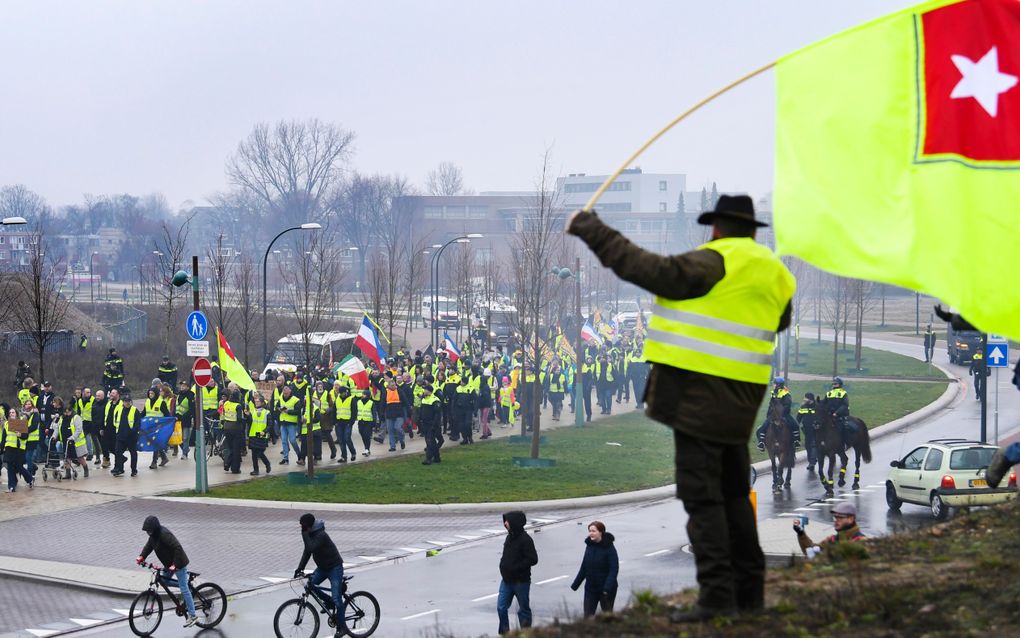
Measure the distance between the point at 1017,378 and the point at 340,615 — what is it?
8557mm

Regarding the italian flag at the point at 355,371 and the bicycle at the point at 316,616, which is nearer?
the bicycle at the point at 316,616

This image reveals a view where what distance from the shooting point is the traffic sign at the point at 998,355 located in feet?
92.2

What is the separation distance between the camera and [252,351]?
2115 inches

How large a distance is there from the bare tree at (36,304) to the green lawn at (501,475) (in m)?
10.7

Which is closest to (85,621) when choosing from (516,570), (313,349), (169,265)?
(516,570)

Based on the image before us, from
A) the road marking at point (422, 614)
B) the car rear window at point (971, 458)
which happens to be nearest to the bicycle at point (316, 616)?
the road marking at point (422, 614)

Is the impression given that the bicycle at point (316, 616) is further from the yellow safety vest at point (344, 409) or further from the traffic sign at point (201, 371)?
the yellow safety vest at point (344, 409)

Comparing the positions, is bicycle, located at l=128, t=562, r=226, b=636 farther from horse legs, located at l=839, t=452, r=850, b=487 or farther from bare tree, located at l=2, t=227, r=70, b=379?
bare tree, located at l=2, t=227, r=70, b=379

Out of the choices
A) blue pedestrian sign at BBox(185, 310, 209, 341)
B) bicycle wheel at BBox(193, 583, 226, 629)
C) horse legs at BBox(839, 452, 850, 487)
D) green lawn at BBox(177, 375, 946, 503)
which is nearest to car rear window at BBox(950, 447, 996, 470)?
horse legs at BBox(839, 452, 850, 487)

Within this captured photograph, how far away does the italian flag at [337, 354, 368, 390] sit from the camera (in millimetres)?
29781

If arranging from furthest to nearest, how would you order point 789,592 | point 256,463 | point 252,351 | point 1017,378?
point 252,351 → point 256,463 → point 1017,378 → point 789,592

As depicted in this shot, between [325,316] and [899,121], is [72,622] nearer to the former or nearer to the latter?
[899,121]

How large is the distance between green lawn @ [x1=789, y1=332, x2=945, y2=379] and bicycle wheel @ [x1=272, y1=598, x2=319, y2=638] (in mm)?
39648

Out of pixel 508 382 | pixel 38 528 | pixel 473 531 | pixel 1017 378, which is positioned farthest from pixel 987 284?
pixel 508 382
